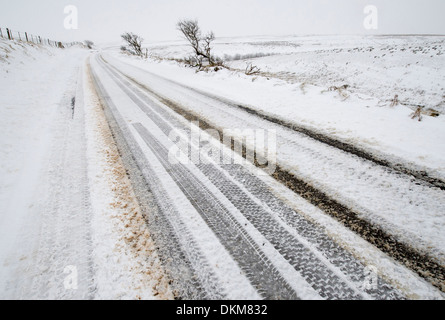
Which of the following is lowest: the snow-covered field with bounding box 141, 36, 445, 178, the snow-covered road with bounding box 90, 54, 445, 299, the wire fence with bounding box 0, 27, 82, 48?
the snow-covered road with bounding box 90, 54, 445, 299

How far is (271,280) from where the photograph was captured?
1628mm

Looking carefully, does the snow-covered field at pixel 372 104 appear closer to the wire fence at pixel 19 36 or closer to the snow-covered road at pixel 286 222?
the snow-covered road at pixel 286 222

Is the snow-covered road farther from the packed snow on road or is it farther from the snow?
the snow

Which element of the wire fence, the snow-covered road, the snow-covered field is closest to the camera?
the snow-covered road

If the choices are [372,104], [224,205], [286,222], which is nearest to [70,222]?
[224,205]

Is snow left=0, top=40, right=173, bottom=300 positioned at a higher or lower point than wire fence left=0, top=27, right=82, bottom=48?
lower

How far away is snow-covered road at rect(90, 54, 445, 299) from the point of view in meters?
1.60

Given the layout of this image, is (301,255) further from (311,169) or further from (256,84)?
(256,84)

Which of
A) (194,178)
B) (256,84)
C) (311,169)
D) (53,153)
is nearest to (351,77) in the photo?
(256,84)

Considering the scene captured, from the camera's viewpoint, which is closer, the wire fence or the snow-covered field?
the snow-covered field

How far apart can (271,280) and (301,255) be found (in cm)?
36

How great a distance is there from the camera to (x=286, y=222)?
6.97ft

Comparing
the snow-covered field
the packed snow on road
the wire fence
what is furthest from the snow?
the wire fence

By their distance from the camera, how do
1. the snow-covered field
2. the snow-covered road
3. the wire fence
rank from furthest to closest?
the wire fence
the snow-covered field
the snow-covered road
